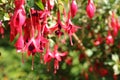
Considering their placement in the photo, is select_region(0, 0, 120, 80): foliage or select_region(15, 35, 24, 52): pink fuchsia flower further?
select_region(0, 0, 120, 80): foliage

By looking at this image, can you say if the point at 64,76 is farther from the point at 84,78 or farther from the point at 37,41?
the point at 37,41

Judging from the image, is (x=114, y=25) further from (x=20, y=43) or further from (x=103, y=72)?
(x=20, y=43)

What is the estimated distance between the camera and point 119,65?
7.82ft

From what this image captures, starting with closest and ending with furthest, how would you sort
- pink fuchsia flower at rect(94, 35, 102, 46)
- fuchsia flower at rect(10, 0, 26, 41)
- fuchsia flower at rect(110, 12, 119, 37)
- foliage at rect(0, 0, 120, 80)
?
fuchsia flower at rect(10, 0, 26, 41) < fuchsia flower at rect(110, 12, 119, 37) < foliage at rect(0, 0, 120, 80) < pink fuchsia flower at rect(94, 35, 102, 46)

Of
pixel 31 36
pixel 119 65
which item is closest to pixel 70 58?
pixel 119 65

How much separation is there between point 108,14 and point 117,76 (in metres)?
0.45

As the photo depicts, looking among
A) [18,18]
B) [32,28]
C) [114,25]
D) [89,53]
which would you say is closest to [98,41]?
[89,53]

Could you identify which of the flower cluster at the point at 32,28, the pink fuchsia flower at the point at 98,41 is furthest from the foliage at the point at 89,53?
the flower cluster at the point at 32,28

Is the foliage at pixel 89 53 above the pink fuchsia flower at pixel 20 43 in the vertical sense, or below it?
below

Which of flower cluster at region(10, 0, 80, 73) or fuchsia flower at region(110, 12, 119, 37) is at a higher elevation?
flower cluster at region(10, 0, 80, 73)

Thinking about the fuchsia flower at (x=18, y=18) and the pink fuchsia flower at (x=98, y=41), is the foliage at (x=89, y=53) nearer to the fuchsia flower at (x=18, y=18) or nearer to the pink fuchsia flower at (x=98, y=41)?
the pink fuchsia flower at (x=98, y=41)

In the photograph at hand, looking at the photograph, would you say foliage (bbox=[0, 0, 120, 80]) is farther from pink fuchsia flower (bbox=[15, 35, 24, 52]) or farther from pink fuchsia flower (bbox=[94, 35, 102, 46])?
pink fuchsia flower (bbox=[15, 35, 24, 52])

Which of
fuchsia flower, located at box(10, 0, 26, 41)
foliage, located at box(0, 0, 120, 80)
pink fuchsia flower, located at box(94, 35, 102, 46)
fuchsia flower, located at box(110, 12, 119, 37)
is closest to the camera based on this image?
fuchsia flower, located at box(10, 0, 26, 41)

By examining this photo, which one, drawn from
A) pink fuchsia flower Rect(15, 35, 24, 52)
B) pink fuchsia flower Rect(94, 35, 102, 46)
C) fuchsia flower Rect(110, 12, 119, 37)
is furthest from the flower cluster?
pink fuchsia flower Rect(94, 35, 102, 46)
